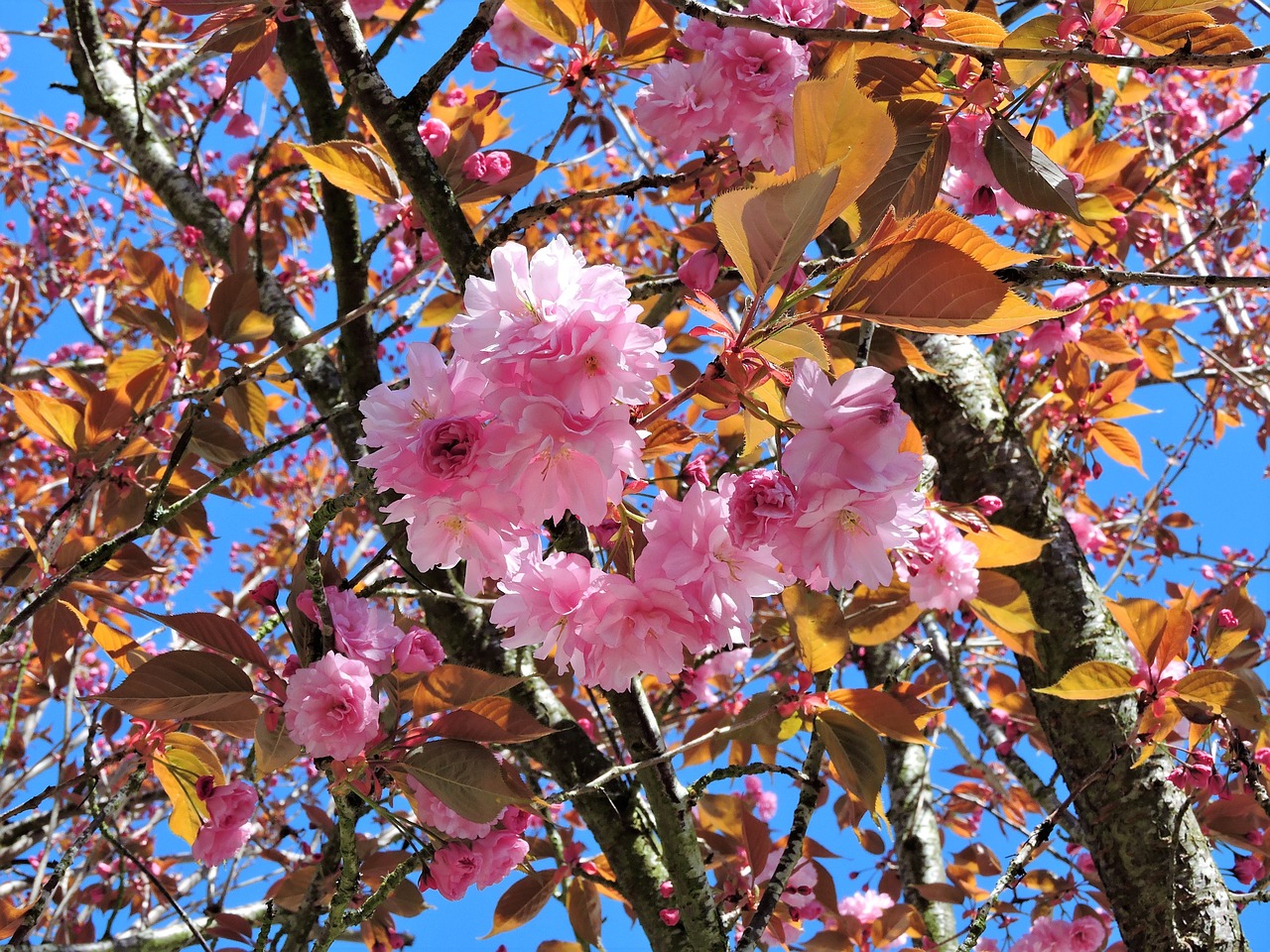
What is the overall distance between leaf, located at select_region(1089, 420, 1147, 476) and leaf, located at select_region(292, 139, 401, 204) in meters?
1.82

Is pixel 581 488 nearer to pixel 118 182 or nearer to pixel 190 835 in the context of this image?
pixel 190 835

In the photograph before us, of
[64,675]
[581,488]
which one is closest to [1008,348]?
[581,488]

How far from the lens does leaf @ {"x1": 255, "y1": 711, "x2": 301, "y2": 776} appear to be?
99cm

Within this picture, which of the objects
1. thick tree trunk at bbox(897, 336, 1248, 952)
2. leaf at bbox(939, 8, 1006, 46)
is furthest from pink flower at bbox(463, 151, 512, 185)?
thick tree trunk at bbox(897, 336, 1248, 952)

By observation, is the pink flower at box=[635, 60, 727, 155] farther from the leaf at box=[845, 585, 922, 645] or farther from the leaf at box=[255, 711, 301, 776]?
the leaf at box=[255, 711, 301, 776]

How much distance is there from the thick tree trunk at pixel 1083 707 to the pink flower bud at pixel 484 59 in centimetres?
122

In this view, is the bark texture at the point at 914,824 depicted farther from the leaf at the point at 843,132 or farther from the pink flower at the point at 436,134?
the leaf at the point at 843,132

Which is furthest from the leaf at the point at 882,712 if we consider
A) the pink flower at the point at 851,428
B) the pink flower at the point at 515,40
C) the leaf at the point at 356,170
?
Result: the pink flower at the point at 515,40

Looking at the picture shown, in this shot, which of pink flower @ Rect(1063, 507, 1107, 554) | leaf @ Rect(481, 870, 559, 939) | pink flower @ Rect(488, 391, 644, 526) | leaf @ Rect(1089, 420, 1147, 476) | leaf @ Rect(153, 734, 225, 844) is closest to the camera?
pink flower @ Rect(488, 391, 644, 526)

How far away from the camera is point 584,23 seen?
4.95ft

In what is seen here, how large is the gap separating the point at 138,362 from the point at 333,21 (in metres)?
0.97

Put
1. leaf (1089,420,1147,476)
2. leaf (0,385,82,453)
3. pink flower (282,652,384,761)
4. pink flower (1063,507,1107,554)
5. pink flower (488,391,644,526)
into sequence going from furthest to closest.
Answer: pink flower (1063,507,1107,554), leaf (1089,420,1147,476), leaf (0,385,82,453), pink flower (282,652,384,761), pink flower (488,391,644,526)

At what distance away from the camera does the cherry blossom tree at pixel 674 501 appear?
76 cm

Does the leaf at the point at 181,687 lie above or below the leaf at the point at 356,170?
below
